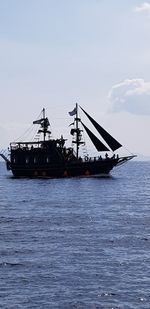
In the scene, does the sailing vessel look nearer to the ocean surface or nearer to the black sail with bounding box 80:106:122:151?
the black sail with bounding box 80:106:122:151

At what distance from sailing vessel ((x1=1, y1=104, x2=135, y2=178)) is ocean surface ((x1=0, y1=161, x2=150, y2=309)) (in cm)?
3755

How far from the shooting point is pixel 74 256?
113ft

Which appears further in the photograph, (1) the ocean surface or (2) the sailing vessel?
(2) the sailing vessel

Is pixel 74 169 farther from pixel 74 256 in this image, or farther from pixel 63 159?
pixel 74 256

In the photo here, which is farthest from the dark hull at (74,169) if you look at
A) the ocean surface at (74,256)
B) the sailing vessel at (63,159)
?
the ocean surface at (74,256)

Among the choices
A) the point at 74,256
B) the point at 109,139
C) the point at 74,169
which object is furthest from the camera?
the point at 109,139

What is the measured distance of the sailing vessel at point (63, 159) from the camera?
4129 inches

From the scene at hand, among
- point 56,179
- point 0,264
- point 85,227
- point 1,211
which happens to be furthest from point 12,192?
point 0,264

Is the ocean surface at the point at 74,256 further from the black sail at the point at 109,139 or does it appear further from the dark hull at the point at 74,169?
the black sail at the point at 109,139

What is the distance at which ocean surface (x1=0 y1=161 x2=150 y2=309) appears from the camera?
2606 centimetres

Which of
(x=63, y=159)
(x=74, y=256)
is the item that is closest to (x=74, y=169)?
(x=63, y=159)

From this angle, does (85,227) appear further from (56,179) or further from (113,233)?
(56,179)

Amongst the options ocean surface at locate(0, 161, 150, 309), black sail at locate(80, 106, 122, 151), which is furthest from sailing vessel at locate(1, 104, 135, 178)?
ocean surface at locate(0, 161, 150, 309)

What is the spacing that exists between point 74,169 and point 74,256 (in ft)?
234
